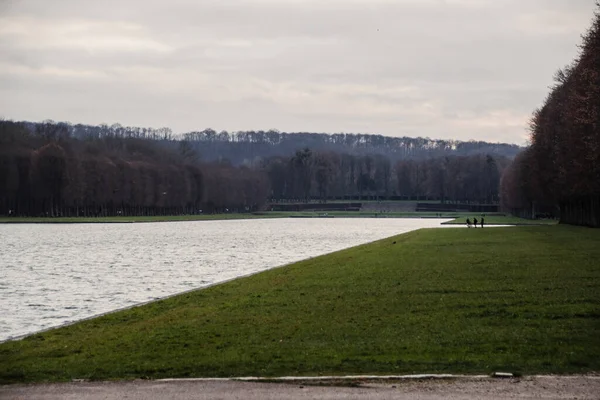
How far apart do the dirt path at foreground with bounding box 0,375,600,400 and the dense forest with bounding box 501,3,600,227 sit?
39.8 metres

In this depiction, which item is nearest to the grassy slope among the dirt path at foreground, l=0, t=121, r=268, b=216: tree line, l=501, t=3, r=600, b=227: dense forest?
the dirt path at foreground

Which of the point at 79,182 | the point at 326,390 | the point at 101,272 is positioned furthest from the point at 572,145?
the point at 79,182

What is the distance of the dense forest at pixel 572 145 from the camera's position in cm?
5325

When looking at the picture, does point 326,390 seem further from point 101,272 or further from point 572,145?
point 572,145

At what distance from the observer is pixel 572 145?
6456cm

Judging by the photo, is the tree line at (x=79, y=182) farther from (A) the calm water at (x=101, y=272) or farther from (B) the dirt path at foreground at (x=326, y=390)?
(B) the dirt path at foreground at (x=326, y=390)

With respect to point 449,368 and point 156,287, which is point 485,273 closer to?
point 156,287

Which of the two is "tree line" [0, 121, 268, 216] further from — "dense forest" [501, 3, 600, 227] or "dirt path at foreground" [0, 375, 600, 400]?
"dirt path at foreground" [0, 375, 600, 400]

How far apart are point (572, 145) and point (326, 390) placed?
55078 mm

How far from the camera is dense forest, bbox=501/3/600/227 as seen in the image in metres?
53.2

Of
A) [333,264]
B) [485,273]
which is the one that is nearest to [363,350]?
[485,273]

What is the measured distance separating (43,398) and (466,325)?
8781mm

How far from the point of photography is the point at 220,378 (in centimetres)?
1412

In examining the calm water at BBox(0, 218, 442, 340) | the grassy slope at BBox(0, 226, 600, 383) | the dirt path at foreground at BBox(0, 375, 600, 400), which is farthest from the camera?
the calm water at BBox(0, 218, 442, 340)
